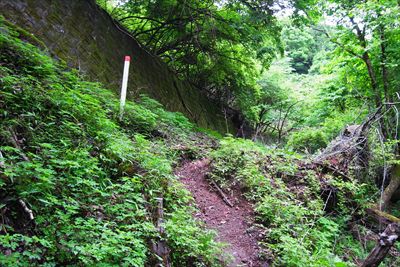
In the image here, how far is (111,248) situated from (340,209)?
560 centimetres

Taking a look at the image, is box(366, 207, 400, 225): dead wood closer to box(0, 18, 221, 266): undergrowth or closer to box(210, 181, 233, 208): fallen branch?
box(210, 181, 233, 208): fallen branch

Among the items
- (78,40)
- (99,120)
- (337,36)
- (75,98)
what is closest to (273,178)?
(99,120)

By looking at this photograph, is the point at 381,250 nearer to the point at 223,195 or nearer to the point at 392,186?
the point at 223,195

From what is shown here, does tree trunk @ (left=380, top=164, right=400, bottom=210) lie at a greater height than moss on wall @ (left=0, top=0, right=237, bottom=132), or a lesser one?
lesser

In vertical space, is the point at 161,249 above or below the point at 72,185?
below

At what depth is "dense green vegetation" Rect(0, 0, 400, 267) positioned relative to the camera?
83.4 inches

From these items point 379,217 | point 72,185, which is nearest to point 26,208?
point 72,185

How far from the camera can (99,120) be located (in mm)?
3822

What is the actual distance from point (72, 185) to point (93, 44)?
5.14 meters

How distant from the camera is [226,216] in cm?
452

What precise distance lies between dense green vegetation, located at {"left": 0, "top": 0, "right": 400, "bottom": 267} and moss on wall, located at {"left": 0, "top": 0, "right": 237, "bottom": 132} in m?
0.54

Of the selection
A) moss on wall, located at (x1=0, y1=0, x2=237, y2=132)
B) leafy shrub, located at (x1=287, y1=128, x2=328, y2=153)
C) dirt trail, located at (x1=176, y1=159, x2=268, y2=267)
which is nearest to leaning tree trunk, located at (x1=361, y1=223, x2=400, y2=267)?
dirt trail, located at (x1=176, y1=159, x2=268, y2=267)

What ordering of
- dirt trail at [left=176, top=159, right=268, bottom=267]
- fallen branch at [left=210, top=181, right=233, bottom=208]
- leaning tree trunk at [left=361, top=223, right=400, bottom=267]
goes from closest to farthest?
1. leaning tree trunk at [left=361, top=223, right=400, bottom=267]
2. dirt trail at [left=176, top=159, right=268, bottom=267]
3. fallen branch at [left=210, top=181, right=233, bottom=208]

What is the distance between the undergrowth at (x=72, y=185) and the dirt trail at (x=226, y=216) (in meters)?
0.57
